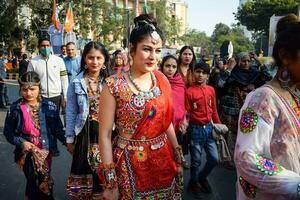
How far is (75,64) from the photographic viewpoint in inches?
267

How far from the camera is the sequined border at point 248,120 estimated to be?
4.75 feet

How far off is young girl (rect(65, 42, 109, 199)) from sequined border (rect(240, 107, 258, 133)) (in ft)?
6.48

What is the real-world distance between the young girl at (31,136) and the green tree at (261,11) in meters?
43.7

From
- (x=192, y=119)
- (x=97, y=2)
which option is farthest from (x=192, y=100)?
(x=97, y=2)

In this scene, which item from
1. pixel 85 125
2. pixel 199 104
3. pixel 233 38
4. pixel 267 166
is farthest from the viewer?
pixel 233 38

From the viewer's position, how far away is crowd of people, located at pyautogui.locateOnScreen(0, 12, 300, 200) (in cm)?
145

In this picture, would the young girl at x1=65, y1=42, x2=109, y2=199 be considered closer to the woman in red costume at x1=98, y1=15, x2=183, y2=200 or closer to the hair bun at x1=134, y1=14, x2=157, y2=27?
the hair bun at x1=134, y1=14, x2=157, y2=27

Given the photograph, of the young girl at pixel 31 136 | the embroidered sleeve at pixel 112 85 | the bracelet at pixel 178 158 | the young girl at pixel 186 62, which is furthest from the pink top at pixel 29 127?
the young girl at pixel 186 62

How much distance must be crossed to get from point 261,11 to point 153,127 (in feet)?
161

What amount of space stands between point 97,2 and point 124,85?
29997mm

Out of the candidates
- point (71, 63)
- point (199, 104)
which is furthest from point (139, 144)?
point (71, 63)

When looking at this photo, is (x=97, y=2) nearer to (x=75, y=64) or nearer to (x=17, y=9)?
(x=17, y=9)

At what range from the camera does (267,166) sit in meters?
1.40

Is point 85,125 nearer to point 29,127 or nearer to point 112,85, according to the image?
point 29,127
